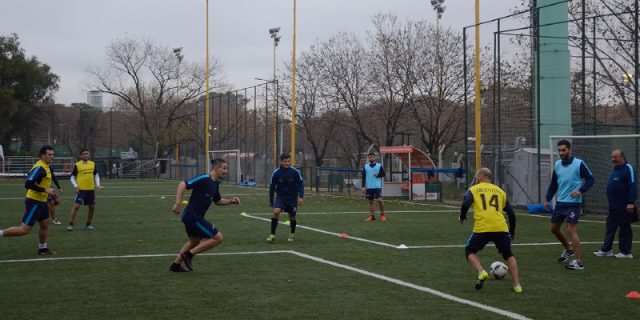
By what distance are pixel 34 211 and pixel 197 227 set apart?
3.55 meters

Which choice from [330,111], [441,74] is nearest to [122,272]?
[441,74]

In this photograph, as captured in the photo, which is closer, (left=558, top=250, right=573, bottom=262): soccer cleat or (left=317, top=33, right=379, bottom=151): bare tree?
(left=558, top=250, right=573, bottom=262): soccer cleat

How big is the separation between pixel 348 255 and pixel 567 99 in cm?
1439

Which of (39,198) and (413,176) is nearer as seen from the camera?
(39,198)

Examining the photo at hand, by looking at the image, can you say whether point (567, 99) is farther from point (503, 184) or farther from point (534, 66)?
point (503, 184)

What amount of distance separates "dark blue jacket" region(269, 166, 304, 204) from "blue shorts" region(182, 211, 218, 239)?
4.37 meters

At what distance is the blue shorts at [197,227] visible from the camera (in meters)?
10.4

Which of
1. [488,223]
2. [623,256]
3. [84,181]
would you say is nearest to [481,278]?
[488,223]

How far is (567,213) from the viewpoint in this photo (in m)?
11.2

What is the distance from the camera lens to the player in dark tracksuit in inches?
470

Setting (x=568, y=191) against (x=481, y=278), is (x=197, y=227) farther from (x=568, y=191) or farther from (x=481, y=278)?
(x=568, y=191)

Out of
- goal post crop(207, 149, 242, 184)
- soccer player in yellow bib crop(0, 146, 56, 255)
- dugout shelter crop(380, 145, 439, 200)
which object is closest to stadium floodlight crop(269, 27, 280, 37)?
goal post crop(207, 149, 242, 184)

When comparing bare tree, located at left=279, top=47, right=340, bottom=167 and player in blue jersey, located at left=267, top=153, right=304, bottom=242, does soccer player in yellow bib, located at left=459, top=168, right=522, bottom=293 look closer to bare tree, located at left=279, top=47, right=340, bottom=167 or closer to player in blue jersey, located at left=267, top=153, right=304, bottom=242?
player in blue jersey, located at left=267, top=153, right=304, bottom=242

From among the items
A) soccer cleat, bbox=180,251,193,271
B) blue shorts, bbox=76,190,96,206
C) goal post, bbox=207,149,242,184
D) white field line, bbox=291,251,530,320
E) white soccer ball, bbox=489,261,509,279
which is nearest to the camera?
white field line, bbox=291,251,530,320
